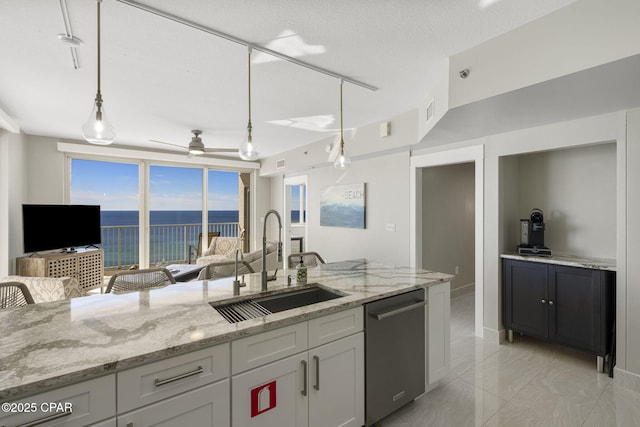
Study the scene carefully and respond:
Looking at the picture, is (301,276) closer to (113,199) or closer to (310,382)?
(310,382)

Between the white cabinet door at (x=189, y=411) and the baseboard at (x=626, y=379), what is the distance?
10.0 ft

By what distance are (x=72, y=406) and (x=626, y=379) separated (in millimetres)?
3622

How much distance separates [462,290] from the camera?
496 cm

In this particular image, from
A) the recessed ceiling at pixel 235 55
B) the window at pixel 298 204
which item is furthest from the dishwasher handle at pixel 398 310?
the window at pixel 298 204

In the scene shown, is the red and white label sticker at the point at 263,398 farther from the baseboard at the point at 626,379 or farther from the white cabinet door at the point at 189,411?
the baseboard at the point at 626,379

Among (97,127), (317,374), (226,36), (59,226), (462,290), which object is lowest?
(462,290)

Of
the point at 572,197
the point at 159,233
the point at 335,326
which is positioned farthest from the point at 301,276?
the point at 159,233

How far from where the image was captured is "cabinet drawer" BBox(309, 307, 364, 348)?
63.0 inches

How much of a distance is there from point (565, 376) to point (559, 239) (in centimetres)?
146

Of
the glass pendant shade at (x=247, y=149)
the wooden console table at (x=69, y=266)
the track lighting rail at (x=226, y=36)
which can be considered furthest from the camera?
the wooden console table at (x=69, y=266)

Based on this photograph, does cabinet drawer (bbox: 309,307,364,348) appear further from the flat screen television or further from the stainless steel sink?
the flat screen television

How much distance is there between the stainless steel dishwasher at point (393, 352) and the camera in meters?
1.84

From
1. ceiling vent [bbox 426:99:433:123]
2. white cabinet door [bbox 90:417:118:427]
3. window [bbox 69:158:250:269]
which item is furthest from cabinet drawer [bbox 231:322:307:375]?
window [bbox 69:158:250:269]

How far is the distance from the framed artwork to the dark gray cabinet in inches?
83.9
